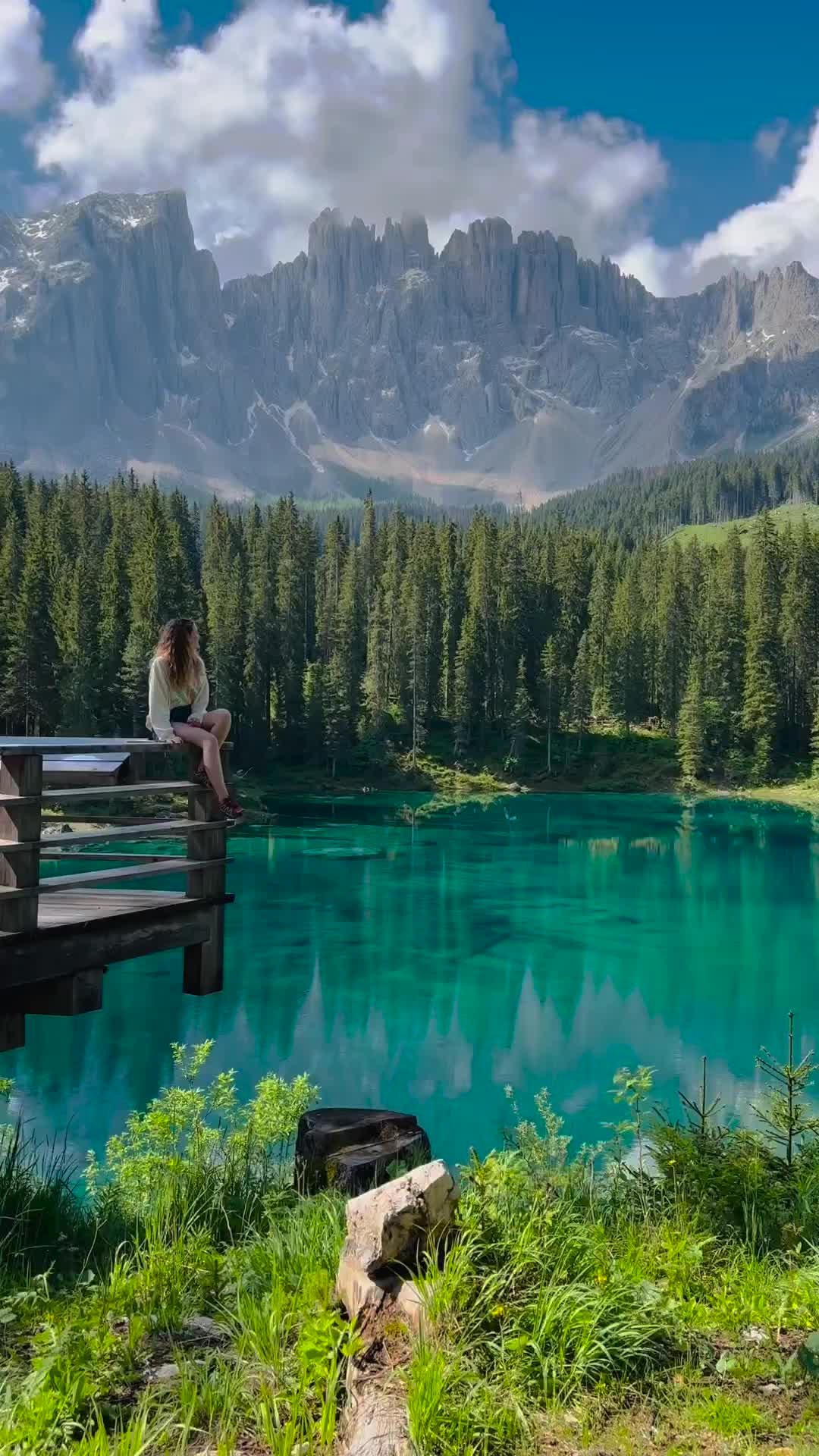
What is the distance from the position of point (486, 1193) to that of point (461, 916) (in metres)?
32.2

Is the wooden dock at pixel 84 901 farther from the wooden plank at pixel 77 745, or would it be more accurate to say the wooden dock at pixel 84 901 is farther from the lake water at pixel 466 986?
the lake water at pixel 466 986

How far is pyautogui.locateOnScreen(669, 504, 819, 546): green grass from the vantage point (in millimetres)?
172113

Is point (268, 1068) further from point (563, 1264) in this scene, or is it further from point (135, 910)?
point (563, 1264)

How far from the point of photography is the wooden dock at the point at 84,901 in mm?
5758

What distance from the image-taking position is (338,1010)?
25656 millimetres

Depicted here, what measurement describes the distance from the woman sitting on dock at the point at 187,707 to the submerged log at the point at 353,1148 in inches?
97.5

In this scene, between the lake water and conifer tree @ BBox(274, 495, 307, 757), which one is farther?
conifer tree @ BBox(274, 495, 307, 757)

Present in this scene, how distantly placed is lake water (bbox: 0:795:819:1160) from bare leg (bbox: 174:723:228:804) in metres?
8.91

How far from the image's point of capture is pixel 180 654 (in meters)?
7.63

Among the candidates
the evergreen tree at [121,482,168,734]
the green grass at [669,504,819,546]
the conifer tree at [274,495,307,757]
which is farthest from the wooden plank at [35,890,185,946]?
the green grass at [669,504,819,546]

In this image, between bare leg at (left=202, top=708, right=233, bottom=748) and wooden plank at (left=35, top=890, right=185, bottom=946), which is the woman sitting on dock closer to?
bare leg at (left=202, top=708, right=233, bottom=748)

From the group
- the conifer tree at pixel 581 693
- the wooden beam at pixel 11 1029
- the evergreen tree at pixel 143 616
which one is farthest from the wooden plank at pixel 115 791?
the conifer tree at pixel 581 693

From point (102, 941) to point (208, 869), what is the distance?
3.18 feet

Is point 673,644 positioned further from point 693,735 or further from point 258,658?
point 258,658
